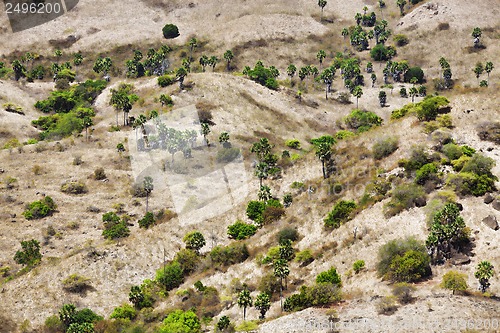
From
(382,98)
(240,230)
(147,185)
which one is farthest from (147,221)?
(382,98)

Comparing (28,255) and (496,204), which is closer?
(496,204)

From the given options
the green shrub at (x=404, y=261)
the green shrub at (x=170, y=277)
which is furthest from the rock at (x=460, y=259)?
the green shrub at (x=170, y=277)

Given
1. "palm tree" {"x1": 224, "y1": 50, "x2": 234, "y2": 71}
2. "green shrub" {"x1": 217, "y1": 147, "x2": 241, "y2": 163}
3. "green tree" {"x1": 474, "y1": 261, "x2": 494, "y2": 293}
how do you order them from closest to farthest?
"green tree" {"x1": 474, "y1": 261, "x2": 494, "y2": 293}
"green shrub" {"x1": 217, "y1": 147, "x2": 241, "y2": 163}
"palm tree" {"x1": 224, "y1": 50, "x2": 234, "y2": 71}

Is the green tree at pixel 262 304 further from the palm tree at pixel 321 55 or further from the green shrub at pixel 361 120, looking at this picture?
the palm tree at pixel 321 55

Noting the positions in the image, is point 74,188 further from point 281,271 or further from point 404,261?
point 404,261

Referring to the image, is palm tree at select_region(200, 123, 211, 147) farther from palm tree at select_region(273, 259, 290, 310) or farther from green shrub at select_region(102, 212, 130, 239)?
palm tree at select_region(273, 259, 290, 310)

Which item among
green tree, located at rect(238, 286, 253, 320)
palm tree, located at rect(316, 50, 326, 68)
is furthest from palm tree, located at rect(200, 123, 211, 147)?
palm tree, located at rect(316, 50, 326, 68)

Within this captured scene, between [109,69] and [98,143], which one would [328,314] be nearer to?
[98,143]
